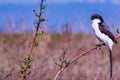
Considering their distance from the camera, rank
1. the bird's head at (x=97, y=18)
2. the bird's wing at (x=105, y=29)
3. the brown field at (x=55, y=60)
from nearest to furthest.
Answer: the bird's wing at (x=105, y=29), the bird's head at (x=97, y=18), the brown field at (x=55, y=60)

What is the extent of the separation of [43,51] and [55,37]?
120 inches

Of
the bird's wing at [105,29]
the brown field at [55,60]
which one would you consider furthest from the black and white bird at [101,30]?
the brown field at [55,60]

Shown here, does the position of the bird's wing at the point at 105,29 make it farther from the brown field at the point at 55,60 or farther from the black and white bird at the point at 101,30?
the brown field at the point at 55,60

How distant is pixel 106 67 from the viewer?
916 centimetres

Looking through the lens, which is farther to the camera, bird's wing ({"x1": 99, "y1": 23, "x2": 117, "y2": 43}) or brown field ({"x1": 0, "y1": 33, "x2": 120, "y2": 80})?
brown field ({"x1": 0, "y1": 33, "x2": 120, "y2": 80})

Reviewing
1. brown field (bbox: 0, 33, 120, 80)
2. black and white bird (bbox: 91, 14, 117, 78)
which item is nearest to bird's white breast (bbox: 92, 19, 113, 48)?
black and white bird (bbox: 91, 14, 117, 78)

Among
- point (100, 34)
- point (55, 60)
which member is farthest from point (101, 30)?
point (55, 60)

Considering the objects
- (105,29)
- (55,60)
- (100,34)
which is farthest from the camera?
(55,60)

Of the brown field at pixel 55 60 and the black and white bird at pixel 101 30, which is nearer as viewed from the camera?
the black and white bird at pixel 101 30

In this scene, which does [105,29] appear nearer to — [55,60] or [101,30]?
[101,30]

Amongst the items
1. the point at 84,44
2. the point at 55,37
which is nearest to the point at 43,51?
the point at 84,44

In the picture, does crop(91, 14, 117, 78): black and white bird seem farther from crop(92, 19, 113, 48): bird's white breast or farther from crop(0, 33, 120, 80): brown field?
crop(0, 33, 120, 80): brown field

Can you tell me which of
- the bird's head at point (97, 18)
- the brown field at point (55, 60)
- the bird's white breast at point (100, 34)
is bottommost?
the brown field at point (55, 60)

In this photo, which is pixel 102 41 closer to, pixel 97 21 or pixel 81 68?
pixel 97 21
